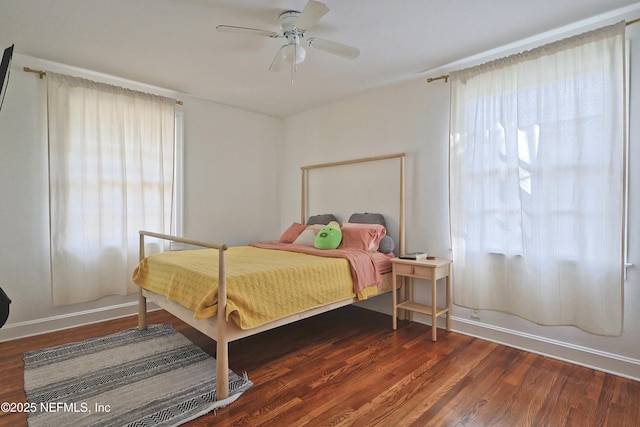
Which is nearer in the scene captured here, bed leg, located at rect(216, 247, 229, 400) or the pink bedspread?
bed leg, located at rect(216, 247, 229, 400)

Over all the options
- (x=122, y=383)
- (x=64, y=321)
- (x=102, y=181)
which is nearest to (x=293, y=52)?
(x=102, y=181)

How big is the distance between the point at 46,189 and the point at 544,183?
4.26 m

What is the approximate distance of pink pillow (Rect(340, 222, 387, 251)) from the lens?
3289 millimetres

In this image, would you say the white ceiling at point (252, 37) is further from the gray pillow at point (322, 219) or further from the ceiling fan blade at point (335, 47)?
the gray pillow at point (322, 219)

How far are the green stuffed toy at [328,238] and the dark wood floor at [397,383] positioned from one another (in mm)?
841

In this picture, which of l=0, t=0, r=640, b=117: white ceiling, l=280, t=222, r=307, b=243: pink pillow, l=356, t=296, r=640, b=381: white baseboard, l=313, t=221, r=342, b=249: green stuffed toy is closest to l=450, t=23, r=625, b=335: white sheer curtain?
l=356, t=296, r=640, b=381: white baseboard

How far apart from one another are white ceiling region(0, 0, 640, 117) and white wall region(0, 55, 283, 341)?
1.72 ft

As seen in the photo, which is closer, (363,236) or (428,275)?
(428,275)

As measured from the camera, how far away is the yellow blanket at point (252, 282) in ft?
6.70

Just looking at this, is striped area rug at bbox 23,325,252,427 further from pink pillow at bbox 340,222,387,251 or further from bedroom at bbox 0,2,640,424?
pink pillow at bbox 340,222,387,251

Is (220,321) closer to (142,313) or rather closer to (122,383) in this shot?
(122,383)

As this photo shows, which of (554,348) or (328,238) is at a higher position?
(328,238)

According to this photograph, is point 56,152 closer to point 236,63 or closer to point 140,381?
point 236,63

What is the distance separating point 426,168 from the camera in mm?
3309
